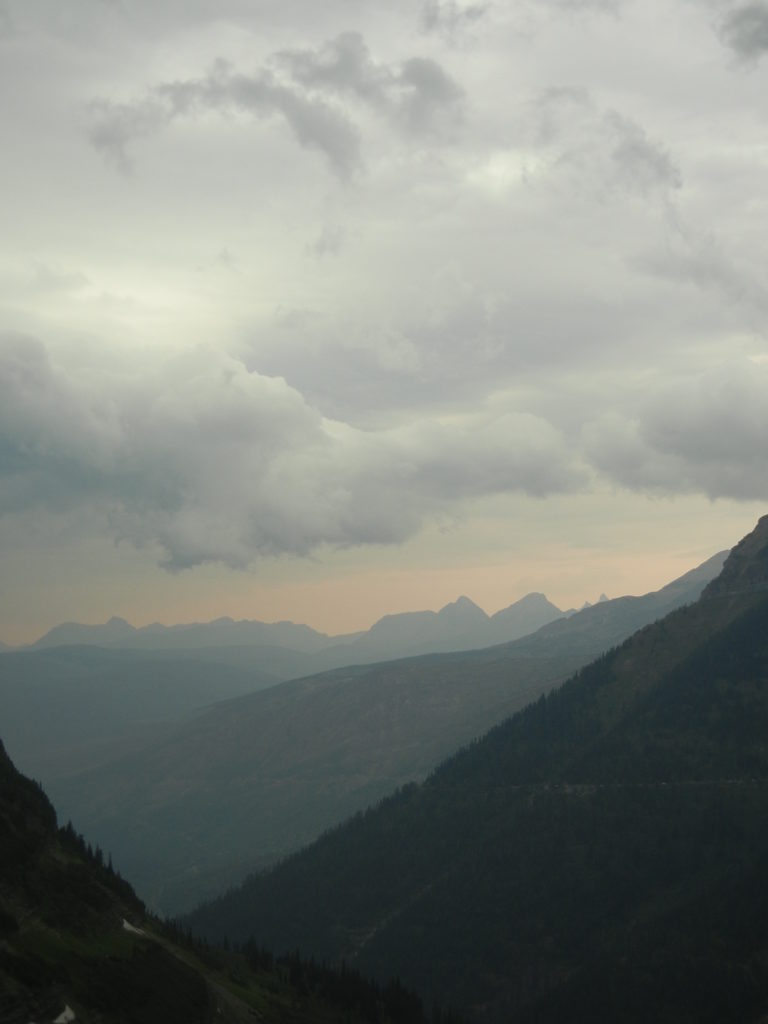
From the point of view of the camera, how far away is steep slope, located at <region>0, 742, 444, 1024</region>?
12462cm

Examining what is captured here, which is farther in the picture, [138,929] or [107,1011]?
[138,929]

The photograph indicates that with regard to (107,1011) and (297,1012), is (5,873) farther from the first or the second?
(297,1012)

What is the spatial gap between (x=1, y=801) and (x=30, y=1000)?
75.1 meters

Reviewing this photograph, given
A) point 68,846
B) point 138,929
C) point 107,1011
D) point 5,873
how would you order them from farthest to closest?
point 68,846 < point 138,929 < point 5,873 < point 107,1011

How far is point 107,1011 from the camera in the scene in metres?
131

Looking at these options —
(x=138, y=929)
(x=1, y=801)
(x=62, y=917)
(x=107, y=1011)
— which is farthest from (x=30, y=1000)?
(x=1, y=801)

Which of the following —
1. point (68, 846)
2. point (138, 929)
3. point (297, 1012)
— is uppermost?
point (68, 846)

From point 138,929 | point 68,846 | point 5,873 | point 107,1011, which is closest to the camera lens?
point 107,1011

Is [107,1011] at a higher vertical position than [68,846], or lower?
lower

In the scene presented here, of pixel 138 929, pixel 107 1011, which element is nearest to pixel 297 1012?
pixel 138 929

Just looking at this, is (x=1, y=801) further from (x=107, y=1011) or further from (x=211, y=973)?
(x=107, y=1011)

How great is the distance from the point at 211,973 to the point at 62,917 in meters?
36.9

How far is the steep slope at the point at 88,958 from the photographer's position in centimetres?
12462

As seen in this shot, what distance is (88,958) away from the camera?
145625 mm
